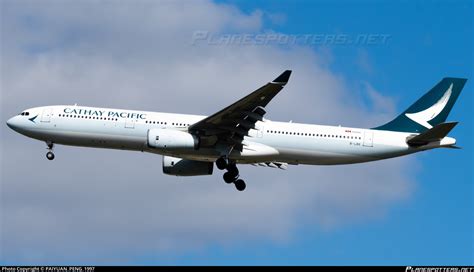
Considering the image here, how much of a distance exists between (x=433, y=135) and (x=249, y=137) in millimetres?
9776

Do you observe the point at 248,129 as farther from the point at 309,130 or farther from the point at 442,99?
the point at 442,99

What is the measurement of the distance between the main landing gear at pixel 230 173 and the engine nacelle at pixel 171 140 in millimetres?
1805

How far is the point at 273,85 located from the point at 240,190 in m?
8.58

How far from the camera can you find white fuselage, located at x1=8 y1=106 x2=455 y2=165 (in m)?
50.6

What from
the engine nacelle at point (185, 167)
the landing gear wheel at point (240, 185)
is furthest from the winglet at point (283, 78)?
the engine nacelle at point (185, 167)

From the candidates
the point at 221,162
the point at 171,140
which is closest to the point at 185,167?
the point at 221,162

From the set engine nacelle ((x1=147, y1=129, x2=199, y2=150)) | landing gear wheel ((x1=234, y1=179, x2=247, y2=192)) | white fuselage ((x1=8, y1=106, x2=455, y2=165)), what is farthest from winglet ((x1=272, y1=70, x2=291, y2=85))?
landing gear wheel ((x1=234, y1=179, x2=247, y2=192))

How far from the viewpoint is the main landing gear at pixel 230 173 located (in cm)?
5094

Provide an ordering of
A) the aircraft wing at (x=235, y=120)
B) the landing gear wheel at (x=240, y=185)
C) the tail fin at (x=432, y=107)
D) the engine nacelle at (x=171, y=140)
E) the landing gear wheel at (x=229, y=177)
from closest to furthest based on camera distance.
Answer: the aircraft wing at (x=235, y=120)
the engine nacelle at (x=171, y=140)
the landing gear wheel at (x=229, y=177)
the landing gear wheel at (x=240, y=185)
the tail fin at (x=432, y=107)

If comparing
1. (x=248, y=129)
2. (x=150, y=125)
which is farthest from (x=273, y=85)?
(x=150, y=125)

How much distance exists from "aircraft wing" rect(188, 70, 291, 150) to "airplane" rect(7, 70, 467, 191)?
0.05m

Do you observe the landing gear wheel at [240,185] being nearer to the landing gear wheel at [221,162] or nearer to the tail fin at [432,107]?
the landing gear wheel at [221,162]

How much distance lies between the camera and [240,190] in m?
52.5

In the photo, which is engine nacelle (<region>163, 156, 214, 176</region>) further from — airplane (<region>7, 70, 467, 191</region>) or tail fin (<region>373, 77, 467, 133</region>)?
tail fin (<region>373, 77, 467, 133</region>)
